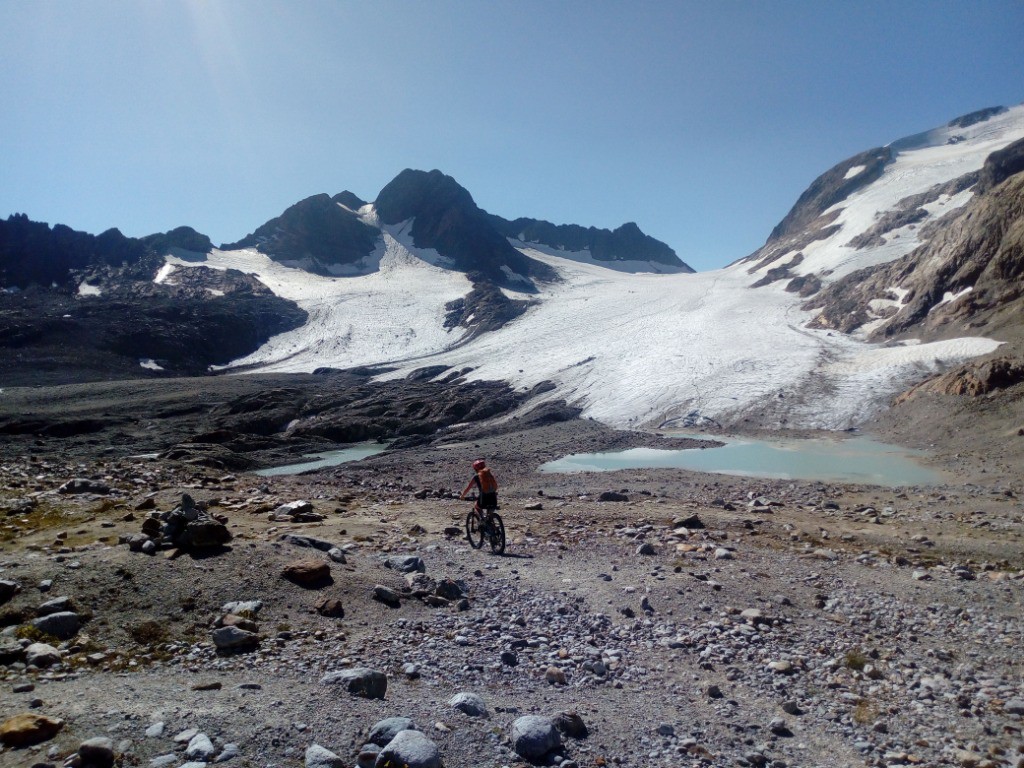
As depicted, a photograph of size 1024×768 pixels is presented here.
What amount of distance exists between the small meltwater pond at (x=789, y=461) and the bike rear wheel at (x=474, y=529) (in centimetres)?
1275

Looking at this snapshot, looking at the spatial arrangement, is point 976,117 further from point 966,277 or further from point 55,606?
point 55,606

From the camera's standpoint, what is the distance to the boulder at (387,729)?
495cm

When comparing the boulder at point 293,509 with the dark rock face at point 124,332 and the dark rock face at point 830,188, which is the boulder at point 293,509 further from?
the dark rock face at point 830,188

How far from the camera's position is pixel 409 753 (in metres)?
4.67

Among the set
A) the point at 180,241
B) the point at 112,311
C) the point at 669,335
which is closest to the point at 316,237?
the point at 180,241

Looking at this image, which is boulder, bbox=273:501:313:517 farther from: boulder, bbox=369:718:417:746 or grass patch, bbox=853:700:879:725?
grass patch, bbox=853:700:879:725

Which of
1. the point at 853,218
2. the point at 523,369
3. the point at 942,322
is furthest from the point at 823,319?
the point at 853,218

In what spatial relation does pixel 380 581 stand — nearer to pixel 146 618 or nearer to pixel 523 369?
pixel 146 618

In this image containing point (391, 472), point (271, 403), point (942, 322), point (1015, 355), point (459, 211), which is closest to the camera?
point (391, 472)

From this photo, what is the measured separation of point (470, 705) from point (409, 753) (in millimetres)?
989

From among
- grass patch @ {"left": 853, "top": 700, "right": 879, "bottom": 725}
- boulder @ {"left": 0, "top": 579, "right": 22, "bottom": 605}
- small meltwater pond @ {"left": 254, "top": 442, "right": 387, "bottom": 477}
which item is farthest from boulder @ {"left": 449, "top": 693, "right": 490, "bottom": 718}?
small meltwater pond @ {"left": 254, "top": 442, "right": 387, "bottom": 477}

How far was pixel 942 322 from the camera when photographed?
37688mm

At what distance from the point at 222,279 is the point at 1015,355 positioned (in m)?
97.0

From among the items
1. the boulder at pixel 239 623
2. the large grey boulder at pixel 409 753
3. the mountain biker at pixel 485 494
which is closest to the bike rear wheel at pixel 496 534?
the mountain biker at pixel 485 494
